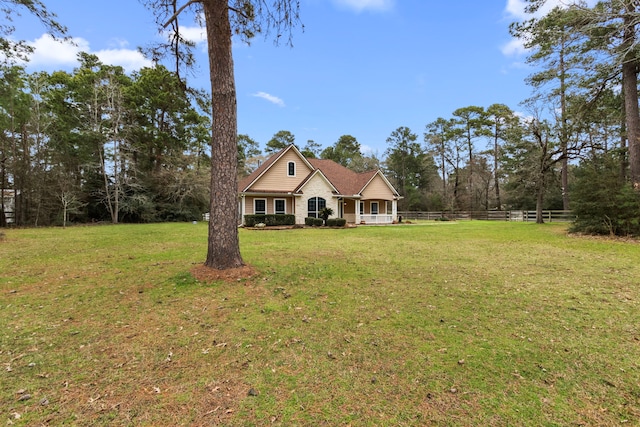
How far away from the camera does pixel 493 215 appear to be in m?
32.0

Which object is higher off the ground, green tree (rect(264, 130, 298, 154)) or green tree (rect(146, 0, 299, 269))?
green tree (rect(264, 130, 298, 154))

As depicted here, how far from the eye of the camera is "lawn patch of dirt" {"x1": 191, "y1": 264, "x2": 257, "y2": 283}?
5.51 m

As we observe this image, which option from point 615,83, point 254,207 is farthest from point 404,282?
point 615,83

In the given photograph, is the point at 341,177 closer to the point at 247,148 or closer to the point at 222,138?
the point at 222,138

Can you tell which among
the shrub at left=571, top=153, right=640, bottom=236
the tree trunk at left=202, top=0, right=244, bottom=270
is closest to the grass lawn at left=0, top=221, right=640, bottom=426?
the tree trunk at left=202, top=0, right=244, bottom=270

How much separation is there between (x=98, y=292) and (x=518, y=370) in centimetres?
617

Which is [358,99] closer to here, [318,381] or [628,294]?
[628,294]

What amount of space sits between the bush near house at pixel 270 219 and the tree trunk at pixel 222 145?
13.1 meters

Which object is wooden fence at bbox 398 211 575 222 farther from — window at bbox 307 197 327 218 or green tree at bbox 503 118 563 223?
window at bbox 307 197 327 218

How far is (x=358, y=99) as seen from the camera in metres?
26.7

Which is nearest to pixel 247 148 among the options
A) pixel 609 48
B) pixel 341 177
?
pixel 341 177

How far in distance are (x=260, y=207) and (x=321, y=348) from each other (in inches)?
713

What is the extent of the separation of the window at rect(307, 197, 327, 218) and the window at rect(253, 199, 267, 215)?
3.20 metres

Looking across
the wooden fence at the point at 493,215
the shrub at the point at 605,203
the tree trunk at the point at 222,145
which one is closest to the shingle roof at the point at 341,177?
the wooden fence at the point at 493,215
